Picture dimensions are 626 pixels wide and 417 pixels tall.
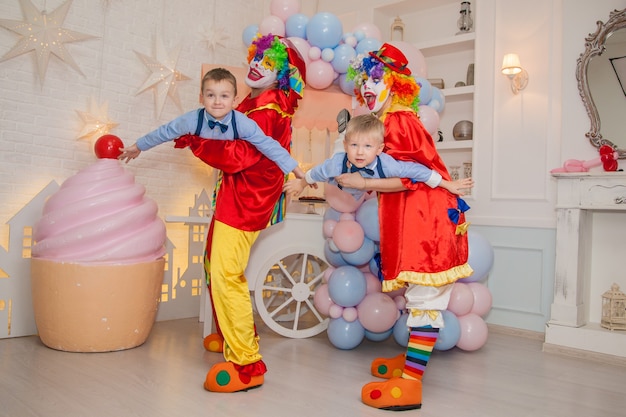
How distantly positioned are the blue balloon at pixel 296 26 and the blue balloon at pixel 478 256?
187 cm

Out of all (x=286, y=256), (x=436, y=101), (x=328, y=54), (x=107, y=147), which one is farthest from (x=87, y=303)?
(x=436, y=101)

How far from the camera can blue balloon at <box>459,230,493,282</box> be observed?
344 cm

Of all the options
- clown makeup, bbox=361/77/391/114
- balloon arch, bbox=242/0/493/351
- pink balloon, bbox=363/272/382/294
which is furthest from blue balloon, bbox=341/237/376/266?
clown makeup, bbox=361/77/391/114

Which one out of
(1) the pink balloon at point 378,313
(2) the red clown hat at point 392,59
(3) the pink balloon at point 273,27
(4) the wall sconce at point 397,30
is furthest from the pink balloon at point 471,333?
(4) the wall sconce at point 397,30

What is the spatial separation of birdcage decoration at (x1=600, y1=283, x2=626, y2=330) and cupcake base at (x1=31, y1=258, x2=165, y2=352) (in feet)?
9.81

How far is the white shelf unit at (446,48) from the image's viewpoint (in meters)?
4.80

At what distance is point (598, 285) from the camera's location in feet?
12.7

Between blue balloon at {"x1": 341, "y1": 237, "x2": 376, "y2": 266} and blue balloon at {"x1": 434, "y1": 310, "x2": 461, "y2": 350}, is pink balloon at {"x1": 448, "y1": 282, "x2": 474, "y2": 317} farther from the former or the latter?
blue balloon at {"x1": 341, "y1": 237, "x2": 376, "y2": 266}

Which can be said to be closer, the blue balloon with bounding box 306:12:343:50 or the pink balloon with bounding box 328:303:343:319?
the pink balloon with bounding box 328:303:343:319

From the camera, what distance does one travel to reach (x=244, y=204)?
2.61 meters

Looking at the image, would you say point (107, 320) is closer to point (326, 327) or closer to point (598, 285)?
point (326, 327)

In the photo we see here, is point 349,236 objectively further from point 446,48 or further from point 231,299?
point 446,48

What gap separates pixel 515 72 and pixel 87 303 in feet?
11.3

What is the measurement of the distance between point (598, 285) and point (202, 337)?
284 centimetres
